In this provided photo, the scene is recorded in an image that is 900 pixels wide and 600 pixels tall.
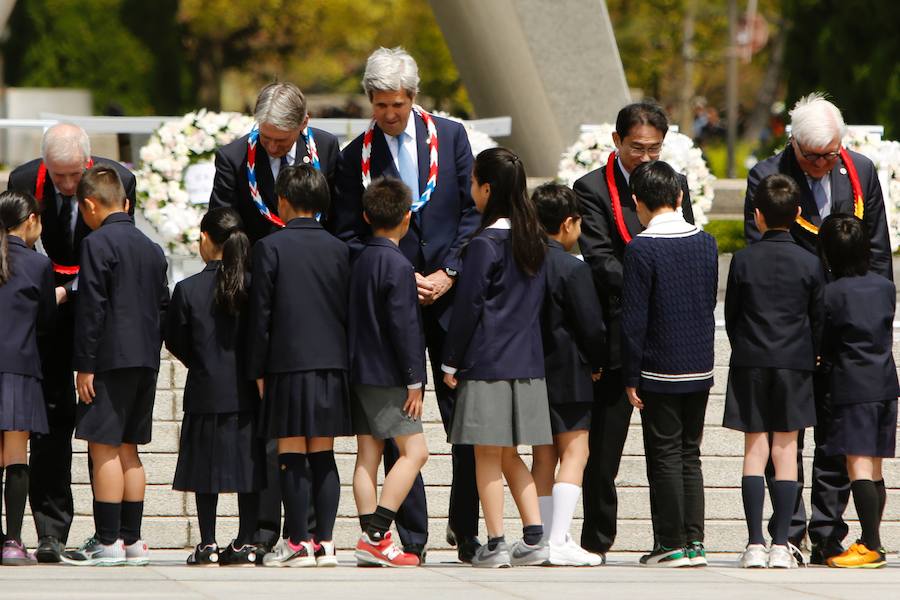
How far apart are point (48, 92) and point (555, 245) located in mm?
20555

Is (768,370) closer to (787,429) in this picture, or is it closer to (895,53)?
(787,429)

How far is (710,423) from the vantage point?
8.59 m

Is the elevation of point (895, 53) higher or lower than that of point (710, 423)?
higher

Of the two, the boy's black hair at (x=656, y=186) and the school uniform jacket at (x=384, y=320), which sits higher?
the boy's black hair at (x=656, y=186)

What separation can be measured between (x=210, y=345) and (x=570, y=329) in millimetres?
1520

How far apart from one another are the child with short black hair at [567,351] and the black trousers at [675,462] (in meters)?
0.27

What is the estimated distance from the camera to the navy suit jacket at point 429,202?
685 centimetres

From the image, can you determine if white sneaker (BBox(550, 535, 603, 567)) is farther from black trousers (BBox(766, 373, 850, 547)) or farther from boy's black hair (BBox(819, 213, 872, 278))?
boy's black hair (BBox(819, 213, 872, 278))

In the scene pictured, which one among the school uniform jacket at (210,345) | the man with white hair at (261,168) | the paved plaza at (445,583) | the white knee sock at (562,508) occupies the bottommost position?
the paved plaza at (445,583)

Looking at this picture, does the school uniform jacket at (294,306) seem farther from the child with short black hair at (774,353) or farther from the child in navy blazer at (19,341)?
the child with short black hair at (774,353)

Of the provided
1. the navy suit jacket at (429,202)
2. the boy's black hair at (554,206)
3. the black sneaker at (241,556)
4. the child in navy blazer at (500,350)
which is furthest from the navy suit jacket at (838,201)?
the black sneaker at (241,556)

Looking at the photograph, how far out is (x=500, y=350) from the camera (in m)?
6.59

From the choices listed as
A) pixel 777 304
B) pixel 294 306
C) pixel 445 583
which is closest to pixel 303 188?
pixel 294 306

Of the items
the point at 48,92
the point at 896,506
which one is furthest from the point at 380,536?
the point at 48,92
